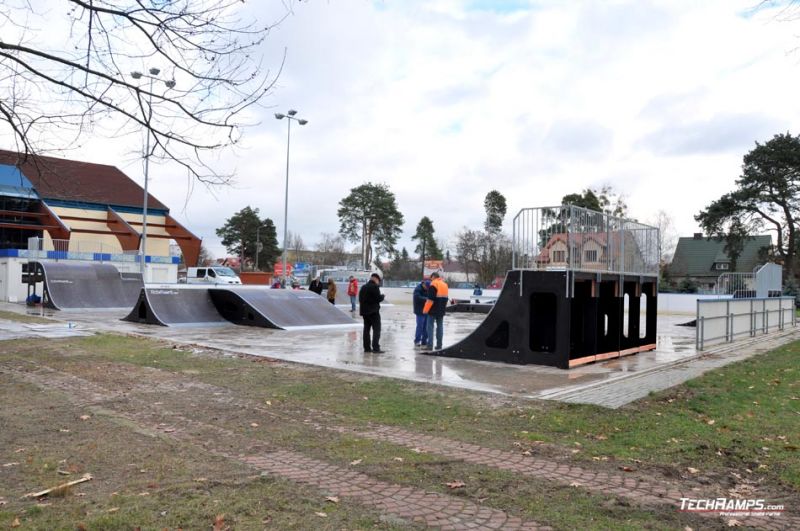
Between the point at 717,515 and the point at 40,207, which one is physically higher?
the point at 40,207

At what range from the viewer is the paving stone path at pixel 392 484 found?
4.24m

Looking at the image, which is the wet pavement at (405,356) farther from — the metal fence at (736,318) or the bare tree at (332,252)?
the bare tree at (332,252)

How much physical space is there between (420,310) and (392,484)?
1028cm

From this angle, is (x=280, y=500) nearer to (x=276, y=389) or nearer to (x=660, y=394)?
(x=276, y=389)

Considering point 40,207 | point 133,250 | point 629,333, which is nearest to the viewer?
point 629,333

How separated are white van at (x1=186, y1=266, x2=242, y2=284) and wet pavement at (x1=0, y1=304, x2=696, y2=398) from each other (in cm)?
2703

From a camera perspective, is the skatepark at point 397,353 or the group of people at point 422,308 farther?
the group of people at point 422,308

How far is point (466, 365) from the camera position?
12.0 metres

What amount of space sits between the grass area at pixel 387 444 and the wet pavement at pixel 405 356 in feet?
3.38

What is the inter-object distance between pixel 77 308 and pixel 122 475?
25.7m

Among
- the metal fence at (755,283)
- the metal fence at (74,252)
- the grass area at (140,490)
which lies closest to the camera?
the grass area at (140,490)

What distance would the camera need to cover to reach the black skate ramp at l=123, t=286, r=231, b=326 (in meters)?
20.2

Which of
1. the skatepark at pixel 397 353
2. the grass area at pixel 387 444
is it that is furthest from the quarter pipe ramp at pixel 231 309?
the grass area at pixel 387 444

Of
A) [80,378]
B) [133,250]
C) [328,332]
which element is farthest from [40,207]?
[80,378]
